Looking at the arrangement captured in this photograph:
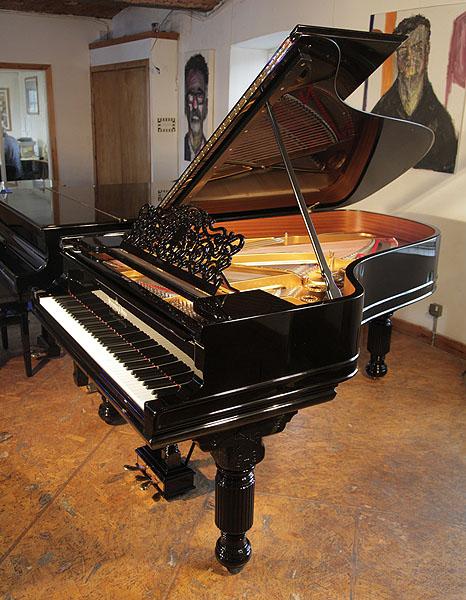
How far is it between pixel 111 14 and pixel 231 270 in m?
6.85

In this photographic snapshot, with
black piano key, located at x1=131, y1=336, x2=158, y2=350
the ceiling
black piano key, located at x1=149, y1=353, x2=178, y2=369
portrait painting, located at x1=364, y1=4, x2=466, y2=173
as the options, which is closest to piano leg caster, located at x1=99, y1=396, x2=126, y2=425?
black piano key, located at x1=131, y1=336, x2=158, y2=350

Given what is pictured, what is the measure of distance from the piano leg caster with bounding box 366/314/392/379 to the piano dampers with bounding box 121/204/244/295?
179cm

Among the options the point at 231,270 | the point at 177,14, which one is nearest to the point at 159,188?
the point at 231,270

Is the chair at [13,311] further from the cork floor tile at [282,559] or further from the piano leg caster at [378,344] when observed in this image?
the piano leg caster at [378,344]

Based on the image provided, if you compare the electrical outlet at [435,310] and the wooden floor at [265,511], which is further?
the electrical outlet at [435,310]

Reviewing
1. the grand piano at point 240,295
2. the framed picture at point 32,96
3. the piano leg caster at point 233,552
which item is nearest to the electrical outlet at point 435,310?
the grand piano at point 240,295

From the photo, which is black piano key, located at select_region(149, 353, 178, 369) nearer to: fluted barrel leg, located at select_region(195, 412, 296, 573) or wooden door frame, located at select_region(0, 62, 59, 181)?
fluted barrel leg, located at select_region(195, 412, 296, 573)

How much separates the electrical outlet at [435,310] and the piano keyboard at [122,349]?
2865 mm

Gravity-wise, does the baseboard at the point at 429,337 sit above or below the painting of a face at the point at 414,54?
below

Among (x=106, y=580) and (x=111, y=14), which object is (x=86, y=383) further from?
(x=111, y=14)

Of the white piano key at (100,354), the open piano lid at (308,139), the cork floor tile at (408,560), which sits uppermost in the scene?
the open piano lid at (308,139)

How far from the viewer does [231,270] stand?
267 centimetres

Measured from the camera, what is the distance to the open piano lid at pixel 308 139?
2037 millimetres

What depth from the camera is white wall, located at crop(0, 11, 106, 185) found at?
780 cm
